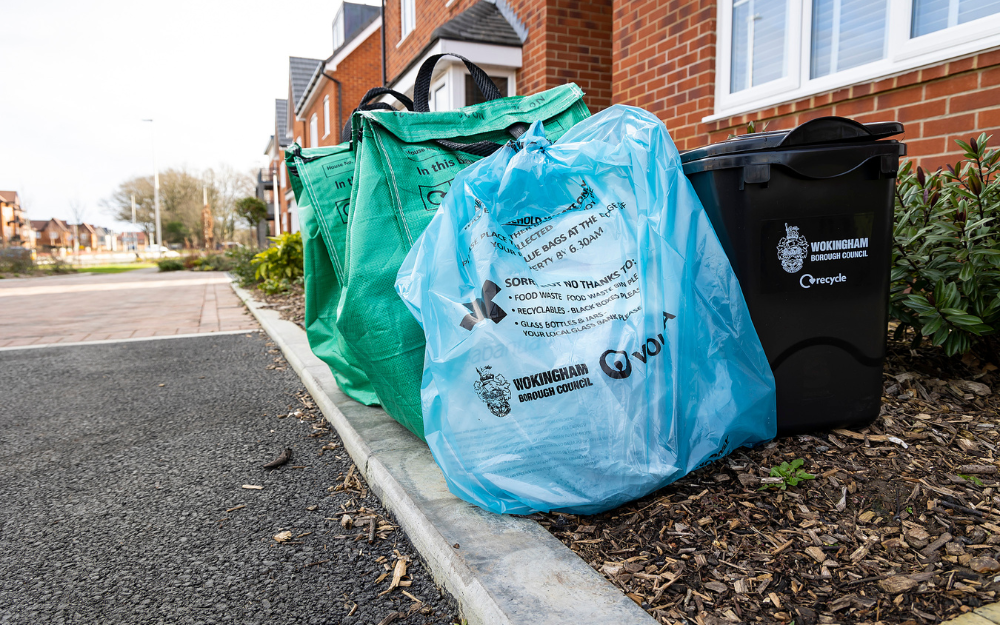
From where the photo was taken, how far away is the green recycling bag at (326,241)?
2.39 meters

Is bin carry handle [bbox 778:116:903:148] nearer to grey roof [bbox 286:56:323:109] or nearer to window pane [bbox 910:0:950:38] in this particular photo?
window pane [bbox 910:0:950:38]

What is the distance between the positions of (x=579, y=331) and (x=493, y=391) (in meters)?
0.27

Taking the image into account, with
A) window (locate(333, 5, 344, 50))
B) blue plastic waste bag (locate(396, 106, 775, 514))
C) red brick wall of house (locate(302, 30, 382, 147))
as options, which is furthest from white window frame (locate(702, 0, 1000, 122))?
window (locate(333, 5, 344, 50))

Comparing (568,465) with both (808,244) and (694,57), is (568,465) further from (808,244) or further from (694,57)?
(694,57)

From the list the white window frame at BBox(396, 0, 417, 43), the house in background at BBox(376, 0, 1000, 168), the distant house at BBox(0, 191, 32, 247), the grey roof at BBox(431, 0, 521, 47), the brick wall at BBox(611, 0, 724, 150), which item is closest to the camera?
the house in background at BBox(376, 0, 1000, 168)

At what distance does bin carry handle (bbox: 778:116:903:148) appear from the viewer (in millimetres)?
1715

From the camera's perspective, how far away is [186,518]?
189cm

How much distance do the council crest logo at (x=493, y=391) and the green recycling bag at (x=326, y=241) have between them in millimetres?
820

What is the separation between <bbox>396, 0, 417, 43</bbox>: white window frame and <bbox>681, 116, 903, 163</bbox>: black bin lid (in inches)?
386

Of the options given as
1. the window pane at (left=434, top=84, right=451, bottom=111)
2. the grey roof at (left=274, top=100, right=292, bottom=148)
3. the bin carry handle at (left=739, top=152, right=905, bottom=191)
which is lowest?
the bin carry handle at (left=739, top=152, right=905, bottom=191)

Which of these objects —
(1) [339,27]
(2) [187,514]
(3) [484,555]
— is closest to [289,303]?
(2) [187,514]

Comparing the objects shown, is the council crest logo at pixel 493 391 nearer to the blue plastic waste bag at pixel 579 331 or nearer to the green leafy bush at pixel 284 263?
the blue plastic waste bag at pixel 579 331

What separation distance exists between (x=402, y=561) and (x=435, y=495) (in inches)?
8.5

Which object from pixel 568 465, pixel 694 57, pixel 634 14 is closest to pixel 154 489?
pixel 568 465
